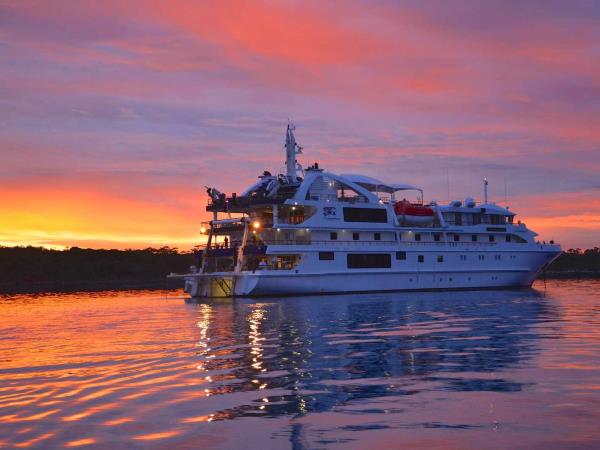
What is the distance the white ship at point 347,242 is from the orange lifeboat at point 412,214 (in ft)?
0.27

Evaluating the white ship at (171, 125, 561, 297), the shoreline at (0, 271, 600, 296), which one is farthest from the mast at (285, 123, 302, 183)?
the shoreline at (0, 271, 600, 296)

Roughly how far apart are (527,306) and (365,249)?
1668 centimetres

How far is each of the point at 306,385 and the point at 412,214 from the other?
4387 cm

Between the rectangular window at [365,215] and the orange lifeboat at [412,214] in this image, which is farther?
the orange lifeboat at [412,214]

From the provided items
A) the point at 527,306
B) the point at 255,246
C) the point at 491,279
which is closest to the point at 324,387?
the point at 527,306

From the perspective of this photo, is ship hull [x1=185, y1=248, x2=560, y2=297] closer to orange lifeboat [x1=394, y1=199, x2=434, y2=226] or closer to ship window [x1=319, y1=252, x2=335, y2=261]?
ship window [x1=319, y1=252, x2=335, y2=261]

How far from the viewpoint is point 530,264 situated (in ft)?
198

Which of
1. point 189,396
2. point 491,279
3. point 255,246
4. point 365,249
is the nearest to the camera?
point 189,396

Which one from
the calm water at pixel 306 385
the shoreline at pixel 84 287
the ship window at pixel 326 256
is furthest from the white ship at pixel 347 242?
the calm water at pixel 306 385

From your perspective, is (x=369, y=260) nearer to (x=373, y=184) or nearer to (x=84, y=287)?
(x=373, y=184)

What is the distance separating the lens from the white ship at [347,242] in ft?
159

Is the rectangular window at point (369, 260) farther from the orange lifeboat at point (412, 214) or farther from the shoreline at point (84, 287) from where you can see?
the shoreline at point (84, 287)

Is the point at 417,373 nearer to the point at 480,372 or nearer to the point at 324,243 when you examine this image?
the point at 480,372

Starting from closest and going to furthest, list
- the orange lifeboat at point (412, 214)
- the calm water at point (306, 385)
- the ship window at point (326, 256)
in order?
the calm water at point (306, 385), the ship window at point (326, 256), the orange lifeboat at point (412, 214)
